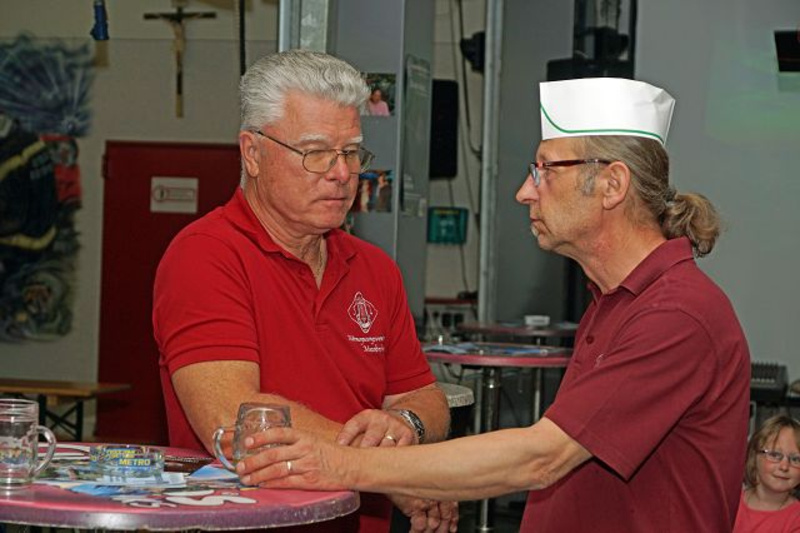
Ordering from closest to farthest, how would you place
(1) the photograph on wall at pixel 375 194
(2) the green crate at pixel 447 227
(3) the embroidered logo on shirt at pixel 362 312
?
(3) the embroidered logo on shirt at pixel 362 312 → (1) the photograph on wall at pixel 375 194 → (2) the green crate at pixel 447 227

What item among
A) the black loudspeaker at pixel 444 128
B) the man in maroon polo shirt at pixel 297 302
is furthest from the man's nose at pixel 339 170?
the black loudspeaker at pixel 444 128

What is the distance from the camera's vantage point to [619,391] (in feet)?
7.27

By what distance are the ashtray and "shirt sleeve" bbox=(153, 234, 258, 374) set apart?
0.24 m

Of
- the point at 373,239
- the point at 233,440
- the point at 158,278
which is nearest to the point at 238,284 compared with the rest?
the point at 158,278

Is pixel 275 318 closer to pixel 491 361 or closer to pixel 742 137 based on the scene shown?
pixel 491 361

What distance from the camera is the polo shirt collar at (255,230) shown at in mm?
2756

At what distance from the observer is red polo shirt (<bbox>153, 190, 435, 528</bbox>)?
2547 millimetres

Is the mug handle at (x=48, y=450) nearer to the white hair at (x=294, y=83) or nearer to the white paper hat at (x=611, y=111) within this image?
the white hair at (x=294, y=83)

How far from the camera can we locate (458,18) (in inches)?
432

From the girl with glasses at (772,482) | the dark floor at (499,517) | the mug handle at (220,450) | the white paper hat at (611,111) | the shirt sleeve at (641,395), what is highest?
the white paper hat at (611,111)

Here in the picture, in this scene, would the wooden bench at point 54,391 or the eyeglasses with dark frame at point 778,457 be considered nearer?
the eyeglasses with dark frame at point 778,457

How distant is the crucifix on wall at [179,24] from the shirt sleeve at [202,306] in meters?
8.28

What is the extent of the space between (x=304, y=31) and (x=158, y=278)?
3.04m

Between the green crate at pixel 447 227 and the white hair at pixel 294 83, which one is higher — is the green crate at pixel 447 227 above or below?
below
